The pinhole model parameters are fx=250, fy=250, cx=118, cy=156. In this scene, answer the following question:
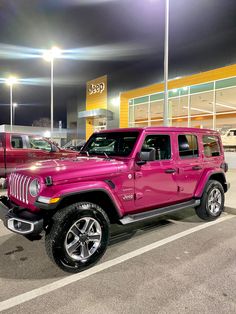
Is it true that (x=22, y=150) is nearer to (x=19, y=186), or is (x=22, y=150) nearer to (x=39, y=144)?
(x=39, y=144)

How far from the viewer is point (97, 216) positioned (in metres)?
3.44

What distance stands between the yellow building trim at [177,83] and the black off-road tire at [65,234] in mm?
14795

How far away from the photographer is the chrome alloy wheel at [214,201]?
5.36m

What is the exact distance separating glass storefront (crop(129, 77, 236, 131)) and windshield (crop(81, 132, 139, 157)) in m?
13.5

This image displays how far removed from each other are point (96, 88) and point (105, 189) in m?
25.4

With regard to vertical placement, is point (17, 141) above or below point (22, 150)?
above

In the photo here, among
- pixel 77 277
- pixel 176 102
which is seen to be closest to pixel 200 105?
pixel 176 102

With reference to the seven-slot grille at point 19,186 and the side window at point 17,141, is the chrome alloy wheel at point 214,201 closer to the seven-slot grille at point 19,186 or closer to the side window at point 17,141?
the seven-slot grille at point 19,186

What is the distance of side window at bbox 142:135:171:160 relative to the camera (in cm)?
440

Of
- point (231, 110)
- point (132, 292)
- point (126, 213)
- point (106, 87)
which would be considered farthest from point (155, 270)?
A: point (106, 87)

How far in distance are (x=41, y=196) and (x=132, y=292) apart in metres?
1.55

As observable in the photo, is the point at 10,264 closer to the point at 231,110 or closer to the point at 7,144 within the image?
the point at 7,144


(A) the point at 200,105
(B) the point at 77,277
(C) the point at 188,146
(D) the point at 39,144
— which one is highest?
(A) the point at 200,105

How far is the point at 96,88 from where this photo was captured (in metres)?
27.5
